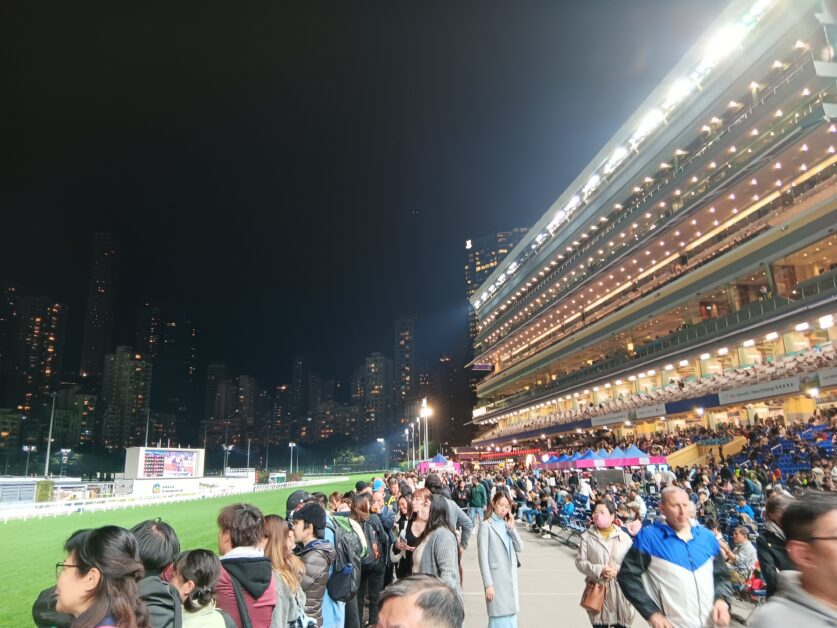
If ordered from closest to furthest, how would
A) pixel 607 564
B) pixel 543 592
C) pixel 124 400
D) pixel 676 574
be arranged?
pixel 676 574
pixel 607 564
pixel 543 592
pixel 124 400

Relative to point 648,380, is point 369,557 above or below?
below

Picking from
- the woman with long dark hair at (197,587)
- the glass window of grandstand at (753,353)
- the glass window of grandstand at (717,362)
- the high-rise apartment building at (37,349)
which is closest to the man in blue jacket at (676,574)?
the woman with long dark hair at (197,587)

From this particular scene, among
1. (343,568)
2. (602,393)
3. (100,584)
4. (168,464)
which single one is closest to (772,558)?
A: (343,568)

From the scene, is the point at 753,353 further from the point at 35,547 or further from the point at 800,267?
the point at 35,547

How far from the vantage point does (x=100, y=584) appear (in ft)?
8.35

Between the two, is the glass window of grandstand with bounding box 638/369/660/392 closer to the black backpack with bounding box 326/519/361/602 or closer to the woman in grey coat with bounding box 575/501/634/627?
the woman in grey coat with bounding box 575/501/634/627

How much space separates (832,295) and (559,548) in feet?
69.8

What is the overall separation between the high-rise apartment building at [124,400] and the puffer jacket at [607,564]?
17922 cm

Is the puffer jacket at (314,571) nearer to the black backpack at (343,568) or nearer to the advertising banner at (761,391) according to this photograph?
the black backpack at (343,568)

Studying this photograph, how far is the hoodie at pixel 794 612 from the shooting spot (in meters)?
2.06

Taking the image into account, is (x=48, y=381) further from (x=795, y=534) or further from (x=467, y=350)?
(x=795, y=534)

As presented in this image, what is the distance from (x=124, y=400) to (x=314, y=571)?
186 metres

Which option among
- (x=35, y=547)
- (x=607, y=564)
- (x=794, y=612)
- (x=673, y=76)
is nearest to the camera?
(x=794, y=612)

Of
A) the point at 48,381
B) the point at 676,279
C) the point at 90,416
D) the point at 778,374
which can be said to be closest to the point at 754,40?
the point at 676,279
